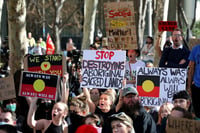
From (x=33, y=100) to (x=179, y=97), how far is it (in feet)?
6.01

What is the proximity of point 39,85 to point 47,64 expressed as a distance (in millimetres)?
1047

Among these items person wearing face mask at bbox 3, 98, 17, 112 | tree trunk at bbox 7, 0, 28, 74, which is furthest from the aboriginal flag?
tree trunk at bbox 7, 0, 28, 74

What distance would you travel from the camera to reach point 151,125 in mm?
6828

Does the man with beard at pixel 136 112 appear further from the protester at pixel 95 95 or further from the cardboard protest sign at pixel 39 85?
the protester at pixel 95 95

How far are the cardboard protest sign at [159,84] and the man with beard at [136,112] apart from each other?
126 cm

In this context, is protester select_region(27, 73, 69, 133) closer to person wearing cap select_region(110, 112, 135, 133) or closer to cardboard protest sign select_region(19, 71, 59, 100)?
cardboard protest sign select_region(19, 71, 59, 100)

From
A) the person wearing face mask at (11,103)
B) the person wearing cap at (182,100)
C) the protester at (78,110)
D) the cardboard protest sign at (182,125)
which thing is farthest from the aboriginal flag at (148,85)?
the cardboard protest sign at (182,125)

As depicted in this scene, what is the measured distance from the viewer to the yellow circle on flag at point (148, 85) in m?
8.72

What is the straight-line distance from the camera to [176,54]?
9.40 meters

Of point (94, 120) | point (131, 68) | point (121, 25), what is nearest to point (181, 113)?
point (94, 120)

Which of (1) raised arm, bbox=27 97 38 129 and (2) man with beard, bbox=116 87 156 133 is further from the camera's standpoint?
(1) raised arm, bbox=27 97 38 129

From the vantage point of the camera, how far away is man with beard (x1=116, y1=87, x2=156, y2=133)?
267 inches

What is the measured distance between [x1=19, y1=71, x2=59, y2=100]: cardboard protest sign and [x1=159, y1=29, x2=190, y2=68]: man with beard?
7.02 ft

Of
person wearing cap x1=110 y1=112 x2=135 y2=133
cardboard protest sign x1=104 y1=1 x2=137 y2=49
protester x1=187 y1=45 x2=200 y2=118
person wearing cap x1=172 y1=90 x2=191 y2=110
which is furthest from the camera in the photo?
cardboard protest sign x1=104 y1=1 x2=137 y2=49
